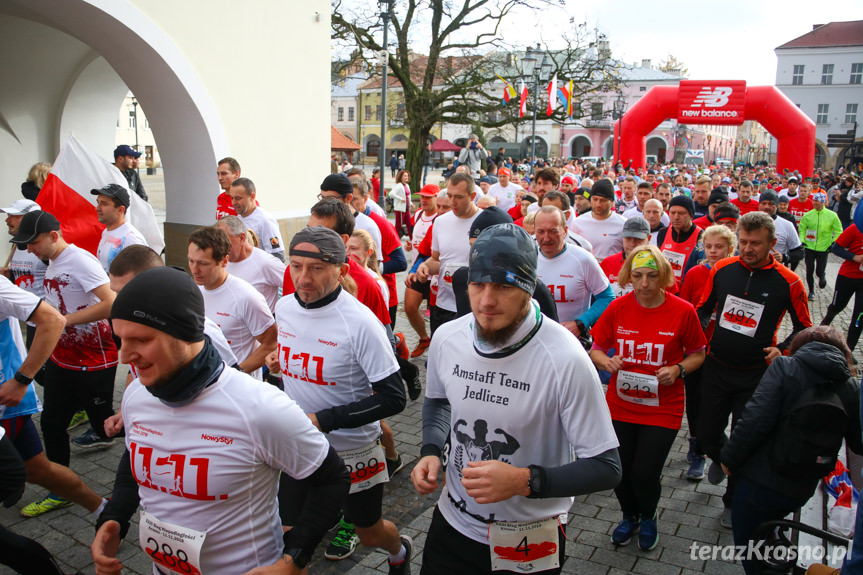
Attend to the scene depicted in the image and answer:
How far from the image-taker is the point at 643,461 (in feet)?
12.6

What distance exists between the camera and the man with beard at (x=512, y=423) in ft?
6.82

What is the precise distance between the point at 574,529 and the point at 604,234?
11.3 feet

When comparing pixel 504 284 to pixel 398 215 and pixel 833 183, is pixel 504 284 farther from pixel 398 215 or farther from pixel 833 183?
pixel 833 183

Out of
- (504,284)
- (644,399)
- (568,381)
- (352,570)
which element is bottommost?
(352,570)

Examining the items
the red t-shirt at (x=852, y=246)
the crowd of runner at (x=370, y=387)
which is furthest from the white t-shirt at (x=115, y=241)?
the red t-shirt at (x=852, y=246)

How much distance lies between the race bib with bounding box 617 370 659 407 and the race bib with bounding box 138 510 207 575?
272 centimetres

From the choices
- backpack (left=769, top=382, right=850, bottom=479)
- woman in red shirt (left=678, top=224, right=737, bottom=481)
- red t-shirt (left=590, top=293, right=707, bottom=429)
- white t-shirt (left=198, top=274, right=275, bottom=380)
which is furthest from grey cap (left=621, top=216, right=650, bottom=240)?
white t-shirt (left=198, top=274, right=275, bottom=380)

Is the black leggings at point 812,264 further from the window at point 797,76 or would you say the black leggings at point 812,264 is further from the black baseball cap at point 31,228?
the window at point 797,76

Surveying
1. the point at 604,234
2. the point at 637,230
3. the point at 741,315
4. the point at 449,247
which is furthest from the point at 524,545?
the point at 604,234

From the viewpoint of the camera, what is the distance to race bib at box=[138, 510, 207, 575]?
211 centimetres

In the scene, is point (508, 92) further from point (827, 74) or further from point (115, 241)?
point (827, 74)

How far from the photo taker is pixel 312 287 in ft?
10.4

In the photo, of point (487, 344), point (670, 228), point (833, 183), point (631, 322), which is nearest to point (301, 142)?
point (670, 228)

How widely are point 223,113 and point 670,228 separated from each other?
7.36 metres
